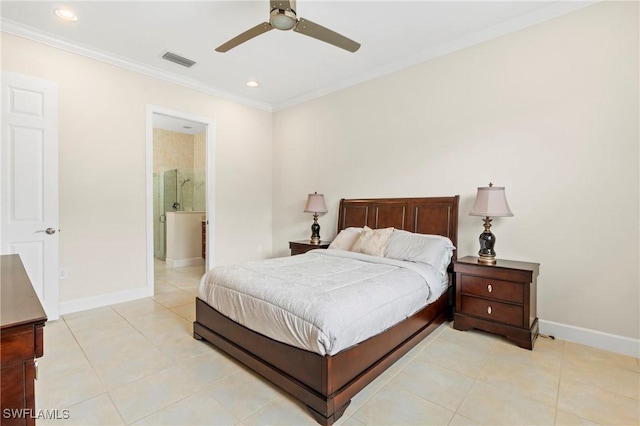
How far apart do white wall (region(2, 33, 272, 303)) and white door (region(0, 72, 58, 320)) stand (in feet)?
0.57

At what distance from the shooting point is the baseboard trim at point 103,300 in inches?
130

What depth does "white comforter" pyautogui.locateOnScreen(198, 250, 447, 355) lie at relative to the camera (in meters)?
1.75

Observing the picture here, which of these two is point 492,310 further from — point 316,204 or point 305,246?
point 316,204

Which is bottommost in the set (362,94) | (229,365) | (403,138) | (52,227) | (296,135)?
(229,365)

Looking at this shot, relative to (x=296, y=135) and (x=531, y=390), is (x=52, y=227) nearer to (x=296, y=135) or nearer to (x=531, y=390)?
(x=296, y=135)

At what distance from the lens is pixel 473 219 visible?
3.20 metres

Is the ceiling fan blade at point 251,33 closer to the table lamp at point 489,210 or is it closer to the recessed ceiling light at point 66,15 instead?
the recessed ceiling light at point 66,15

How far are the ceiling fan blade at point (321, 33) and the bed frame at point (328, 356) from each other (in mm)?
1870

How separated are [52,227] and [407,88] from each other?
13.4 feet

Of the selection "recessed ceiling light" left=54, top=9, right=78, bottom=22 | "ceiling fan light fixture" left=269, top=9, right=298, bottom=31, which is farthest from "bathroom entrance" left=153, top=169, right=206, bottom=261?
"ceiling fan light fixture" left=269, top=9, right=298, bottom=31

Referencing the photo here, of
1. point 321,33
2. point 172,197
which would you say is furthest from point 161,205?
point 321,33

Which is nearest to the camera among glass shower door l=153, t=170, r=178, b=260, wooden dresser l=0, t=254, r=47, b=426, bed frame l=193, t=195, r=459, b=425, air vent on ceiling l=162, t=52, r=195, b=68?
wooden dresser l=0, t=254, r=47, b=426

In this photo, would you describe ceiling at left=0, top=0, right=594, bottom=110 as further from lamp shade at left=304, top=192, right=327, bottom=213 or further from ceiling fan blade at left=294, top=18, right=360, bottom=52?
lamp shade at left=304, top=192, right=327, bottom=213

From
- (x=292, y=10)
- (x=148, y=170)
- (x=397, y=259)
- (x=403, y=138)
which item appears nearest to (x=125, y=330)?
(x=148, y=170)
